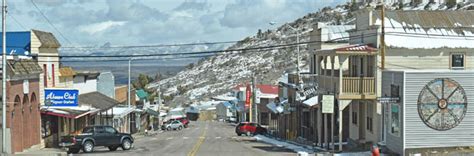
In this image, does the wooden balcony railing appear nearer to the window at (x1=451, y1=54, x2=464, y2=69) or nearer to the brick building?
the window at (x1=451, y1=54, x2=464, y2=69)

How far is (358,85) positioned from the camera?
3909cm

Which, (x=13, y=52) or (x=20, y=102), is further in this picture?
(x=13, y=52)

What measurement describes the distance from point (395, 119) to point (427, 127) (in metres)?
1.50

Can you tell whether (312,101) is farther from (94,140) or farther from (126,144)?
(94,140)

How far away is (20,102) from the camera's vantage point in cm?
3853

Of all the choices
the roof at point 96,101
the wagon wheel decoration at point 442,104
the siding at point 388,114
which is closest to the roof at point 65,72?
the roof at point 96,101

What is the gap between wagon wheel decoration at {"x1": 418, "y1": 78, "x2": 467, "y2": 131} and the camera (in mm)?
31828

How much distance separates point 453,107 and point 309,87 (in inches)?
615

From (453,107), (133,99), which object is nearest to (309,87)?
(453,107)

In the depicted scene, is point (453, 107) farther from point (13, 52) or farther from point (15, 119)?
point (13, 52)

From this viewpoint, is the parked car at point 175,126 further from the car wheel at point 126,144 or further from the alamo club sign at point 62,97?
the car wheel at point 126,144

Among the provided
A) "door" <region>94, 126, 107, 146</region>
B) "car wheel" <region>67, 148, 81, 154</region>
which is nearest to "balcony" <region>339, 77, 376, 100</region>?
"door" <region>94, 126, 107, 146</region>

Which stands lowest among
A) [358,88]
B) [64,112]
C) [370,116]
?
[370,116]

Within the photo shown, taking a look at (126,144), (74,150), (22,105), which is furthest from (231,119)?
(22,105)
